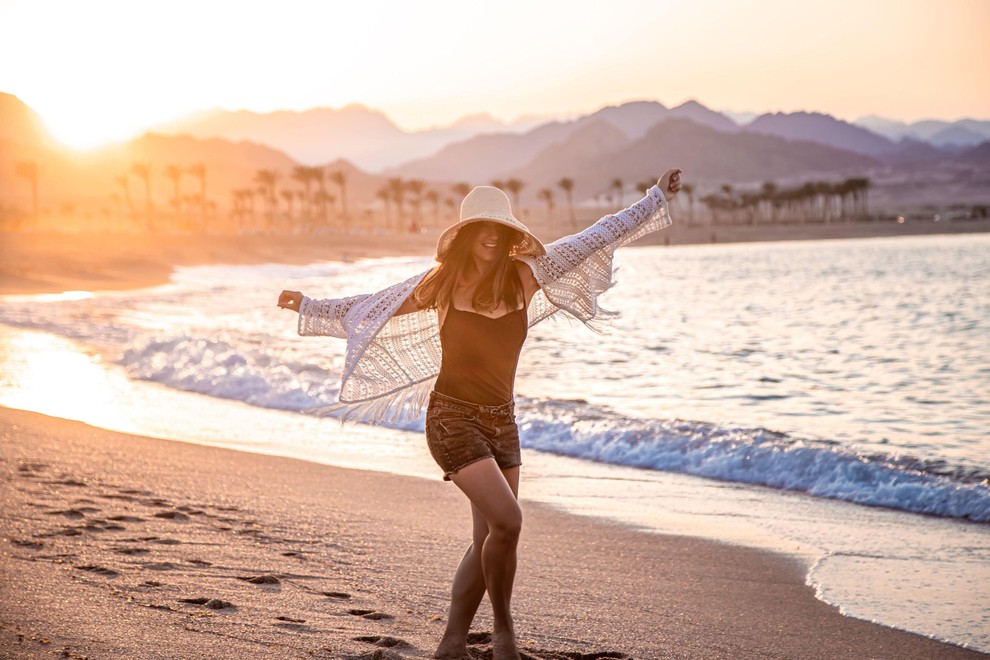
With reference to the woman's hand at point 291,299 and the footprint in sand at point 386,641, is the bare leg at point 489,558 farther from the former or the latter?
the woman's hand at point 291,299

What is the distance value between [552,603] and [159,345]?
14139mm

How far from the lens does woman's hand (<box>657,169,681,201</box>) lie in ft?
16.4

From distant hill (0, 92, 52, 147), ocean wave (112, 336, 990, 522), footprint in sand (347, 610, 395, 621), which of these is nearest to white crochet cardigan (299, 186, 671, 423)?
footprint in sand (347, 610, 395, 621)

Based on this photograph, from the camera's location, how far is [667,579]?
604 cm

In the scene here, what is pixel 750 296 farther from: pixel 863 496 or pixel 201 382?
pixel 863 496

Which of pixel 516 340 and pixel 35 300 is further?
pixel 35 300

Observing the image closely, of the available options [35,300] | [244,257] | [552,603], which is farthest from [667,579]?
[244,257]

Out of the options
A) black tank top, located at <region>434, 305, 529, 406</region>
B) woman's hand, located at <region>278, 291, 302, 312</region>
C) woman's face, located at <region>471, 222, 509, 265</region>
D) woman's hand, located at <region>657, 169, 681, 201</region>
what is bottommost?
black tank top, located at <region>434, 305, 529, 406</region>

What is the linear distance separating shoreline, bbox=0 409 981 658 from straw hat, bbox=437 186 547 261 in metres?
1.83

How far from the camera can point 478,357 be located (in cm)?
424

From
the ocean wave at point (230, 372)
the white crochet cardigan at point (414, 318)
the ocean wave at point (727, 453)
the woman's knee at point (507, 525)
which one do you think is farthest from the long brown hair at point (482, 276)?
the ocean wave at point (230, 372)

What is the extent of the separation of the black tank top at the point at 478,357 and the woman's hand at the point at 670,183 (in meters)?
1.22

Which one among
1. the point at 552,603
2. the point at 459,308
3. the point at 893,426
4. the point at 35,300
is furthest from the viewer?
the point at 35,300

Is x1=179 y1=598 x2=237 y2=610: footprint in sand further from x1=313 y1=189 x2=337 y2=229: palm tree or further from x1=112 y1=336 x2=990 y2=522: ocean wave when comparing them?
x1=313 y1=189 x2=337 y2=229: palm tree
